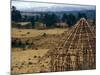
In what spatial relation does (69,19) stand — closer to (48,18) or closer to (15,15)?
(48,18)

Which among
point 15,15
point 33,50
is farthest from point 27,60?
point 15,15

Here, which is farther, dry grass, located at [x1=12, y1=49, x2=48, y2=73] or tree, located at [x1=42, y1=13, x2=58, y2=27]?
tree, located at [x1=42, y1=13, x2=58, y2=27]

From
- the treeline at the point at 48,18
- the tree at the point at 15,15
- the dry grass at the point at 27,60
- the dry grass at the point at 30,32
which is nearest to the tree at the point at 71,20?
the treeline at the point at 48,18

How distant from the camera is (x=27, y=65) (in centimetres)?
260

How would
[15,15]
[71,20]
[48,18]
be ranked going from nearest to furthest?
[15,15], [48,18], [71,20]

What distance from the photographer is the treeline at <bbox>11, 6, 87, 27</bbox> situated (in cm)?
255

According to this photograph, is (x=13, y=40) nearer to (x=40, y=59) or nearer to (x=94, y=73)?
(x=40, y=59)

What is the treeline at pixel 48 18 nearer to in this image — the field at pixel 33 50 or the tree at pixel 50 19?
the tree at pixel 50 19

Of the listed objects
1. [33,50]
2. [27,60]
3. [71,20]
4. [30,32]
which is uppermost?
[71,20]

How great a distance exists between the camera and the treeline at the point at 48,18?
2.55 metres

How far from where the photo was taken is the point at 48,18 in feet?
8.86

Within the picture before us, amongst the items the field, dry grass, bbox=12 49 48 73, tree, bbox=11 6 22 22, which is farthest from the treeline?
dry grass, bbox=12 49 48 73

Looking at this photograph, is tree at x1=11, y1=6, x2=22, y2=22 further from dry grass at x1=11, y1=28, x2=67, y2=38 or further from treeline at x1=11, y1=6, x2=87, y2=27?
dry grass at x1=11, y1=28, x2=67, y2=38

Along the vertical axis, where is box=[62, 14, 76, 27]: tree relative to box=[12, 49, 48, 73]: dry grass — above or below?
above
